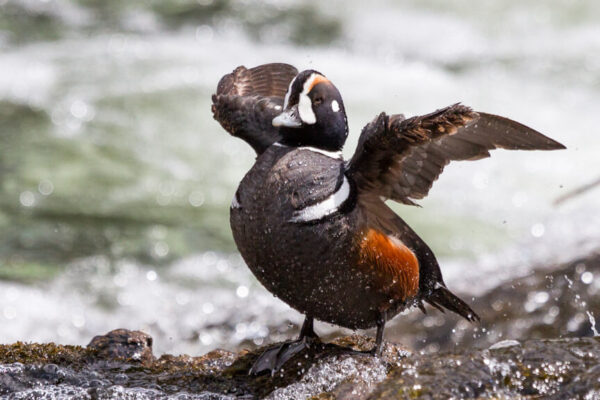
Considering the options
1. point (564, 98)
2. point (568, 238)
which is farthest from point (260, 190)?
point (564, 98)

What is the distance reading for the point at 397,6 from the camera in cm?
1628

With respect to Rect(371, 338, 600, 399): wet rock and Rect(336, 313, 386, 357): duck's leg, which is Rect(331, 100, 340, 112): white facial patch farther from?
Rect(371, 338, 600, 399): wet rock

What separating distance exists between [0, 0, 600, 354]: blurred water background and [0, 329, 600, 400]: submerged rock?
2.48 meters

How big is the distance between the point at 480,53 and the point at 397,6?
2301 millimetres

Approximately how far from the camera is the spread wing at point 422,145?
3926mm

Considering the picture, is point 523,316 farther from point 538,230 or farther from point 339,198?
point 339,198

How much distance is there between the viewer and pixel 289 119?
4188 mm

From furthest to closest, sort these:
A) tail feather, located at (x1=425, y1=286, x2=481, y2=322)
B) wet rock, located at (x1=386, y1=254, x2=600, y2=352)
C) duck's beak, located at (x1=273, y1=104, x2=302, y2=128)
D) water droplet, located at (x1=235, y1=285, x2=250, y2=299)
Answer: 1. water droplet, located at (x1=235, y1=285, x2=250, y2=299)
2. wet rock, located at (x1=386, y1=254, x2=600, y2=352)
3. tail feather, located at (x1=425, y1=286, x2=481, y2=322)
4. duck's beak, located at (x1=273, y1=104, x2=302, y2=128)

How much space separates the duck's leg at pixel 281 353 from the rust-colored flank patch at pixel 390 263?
0.52 m

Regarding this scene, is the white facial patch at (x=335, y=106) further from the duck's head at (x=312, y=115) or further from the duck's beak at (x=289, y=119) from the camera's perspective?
the duck's beak at (x=289, y=119)

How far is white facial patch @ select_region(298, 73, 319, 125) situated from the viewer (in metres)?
4.20

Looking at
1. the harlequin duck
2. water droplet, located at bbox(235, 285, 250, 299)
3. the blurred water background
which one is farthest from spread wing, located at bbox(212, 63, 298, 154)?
water droplet, located at bbox(235, 285, 250, 299)

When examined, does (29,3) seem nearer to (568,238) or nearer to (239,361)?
(568,238)

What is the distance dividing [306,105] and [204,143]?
7827 mm
